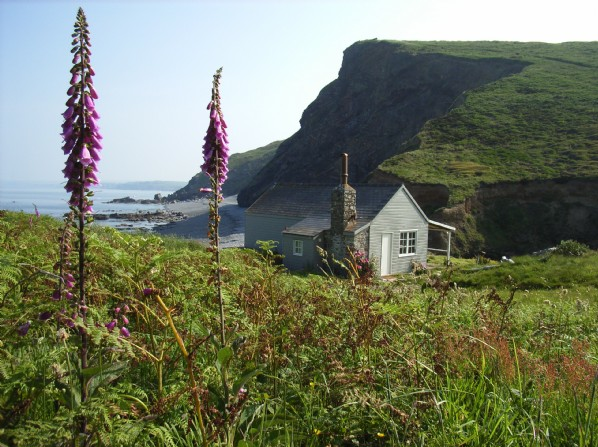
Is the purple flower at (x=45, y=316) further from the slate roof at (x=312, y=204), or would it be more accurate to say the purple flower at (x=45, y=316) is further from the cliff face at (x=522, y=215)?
the cliff face at (x=522, y=215)

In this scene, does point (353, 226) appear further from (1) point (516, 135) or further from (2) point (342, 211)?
(1) point (516, 135)

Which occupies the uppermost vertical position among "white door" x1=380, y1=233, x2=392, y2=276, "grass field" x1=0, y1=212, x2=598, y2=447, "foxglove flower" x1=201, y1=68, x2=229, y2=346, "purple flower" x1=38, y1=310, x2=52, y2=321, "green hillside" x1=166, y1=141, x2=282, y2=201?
"green hillside" x1=166, y1=141, x2=282, y2=201

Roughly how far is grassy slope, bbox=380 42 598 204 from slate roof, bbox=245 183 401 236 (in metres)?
14.1

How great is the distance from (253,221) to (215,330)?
3397 cm

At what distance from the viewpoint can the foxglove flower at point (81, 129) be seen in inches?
116

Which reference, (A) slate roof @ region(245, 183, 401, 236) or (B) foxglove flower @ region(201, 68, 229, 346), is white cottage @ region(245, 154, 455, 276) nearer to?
(A) slate roof @ region(245, 183, 401, 236)

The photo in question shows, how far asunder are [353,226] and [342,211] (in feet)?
4.12

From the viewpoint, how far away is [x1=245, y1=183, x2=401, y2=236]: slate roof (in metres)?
30.5

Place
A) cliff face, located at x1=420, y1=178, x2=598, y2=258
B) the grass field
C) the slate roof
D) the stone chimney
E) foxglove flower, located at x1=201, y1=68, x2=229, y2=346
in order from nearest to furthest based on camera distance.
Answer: the grass field, foxglove flower, located at x1=201, y1=68, x2=229, y2=346, the stone chimney, the slate roof, cliff face, located at x1=420, y1=178, x2=598, y2=258


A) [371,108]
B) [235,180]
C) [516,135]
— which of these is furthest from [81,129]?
[235,180]

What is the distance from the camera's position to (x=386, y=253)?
30.8m

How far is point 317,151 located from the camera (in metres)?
109

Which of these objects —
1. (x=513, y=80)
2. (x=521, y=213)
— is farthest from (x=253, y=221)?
(x=513, y=80)

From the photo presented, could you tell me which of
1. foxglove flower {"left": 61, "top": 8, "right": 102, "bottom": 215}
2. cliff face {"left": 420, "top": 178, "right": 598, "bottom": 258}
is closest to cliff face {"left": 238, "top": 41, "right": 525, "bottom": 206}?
cliff face {"left": 420, "top": 178, "right": 598, "bottom": 258}
